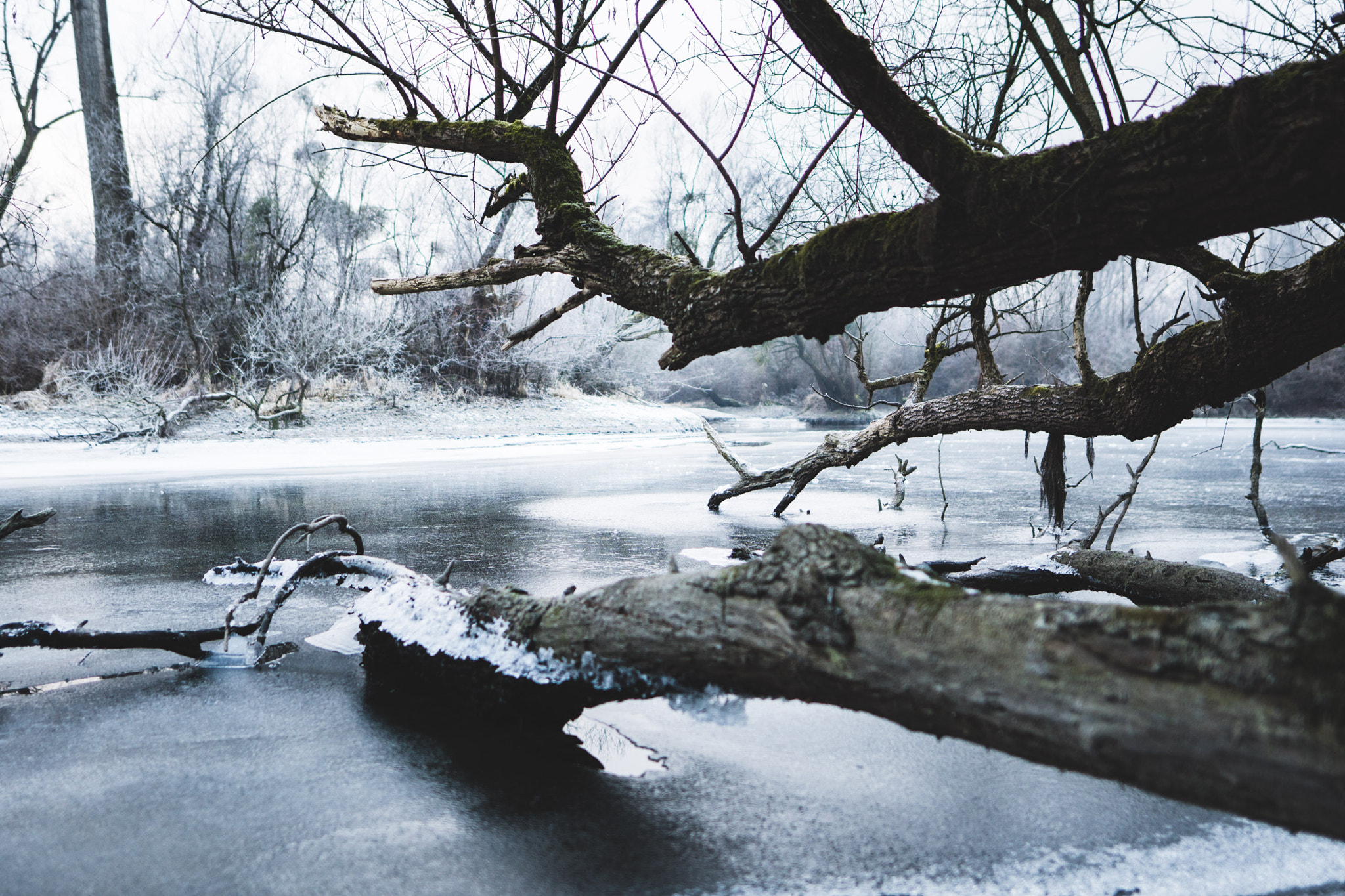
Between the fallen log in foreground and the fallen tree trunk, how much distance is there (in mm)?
1754

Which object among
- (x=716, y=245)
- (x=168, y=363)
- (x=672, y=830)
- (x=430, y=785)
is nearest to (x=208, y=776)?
(x=430, y=785)

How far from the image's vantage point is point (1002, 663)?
1646mm

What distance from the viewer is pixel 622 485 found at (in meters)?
11.0

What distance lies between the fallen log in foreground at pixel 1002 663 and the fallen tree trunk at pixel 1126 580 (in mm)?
1754

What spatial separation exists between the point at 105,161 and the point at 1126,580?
22783 mm

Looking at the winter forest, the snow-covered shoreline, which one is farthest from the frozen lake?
the snow-covered shoreline

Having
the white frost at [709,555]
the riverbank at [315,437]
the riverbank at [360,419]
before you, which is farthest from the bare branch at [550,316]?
the riverbank at [360,419]

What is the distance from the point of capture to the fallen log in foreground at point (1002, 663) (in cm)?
136

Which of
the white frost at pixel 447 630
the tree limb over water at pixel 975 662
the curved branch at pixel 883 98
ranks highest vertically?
the curved branch at pixel 883 98

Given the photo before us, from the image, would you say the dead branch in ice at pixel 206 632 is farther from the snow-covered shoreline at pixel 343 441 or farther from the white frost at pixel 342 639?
the snow-covered shoreline at pixel 343 441

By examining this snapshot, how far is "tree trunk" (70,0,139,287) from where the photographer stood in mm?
19688

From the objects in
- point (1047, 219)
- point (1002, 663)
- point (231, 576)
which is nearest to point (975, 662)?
point (1002, 663)

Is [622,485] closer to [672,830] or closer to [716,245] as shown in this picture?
[672,830]

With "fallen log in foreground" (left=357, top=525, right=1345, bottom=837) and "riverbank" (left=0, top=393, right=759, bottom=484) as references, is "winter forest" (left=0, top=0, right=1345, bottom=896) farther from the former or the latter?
"riverbank" (left=0, top=393, right=759, bottom=484)
